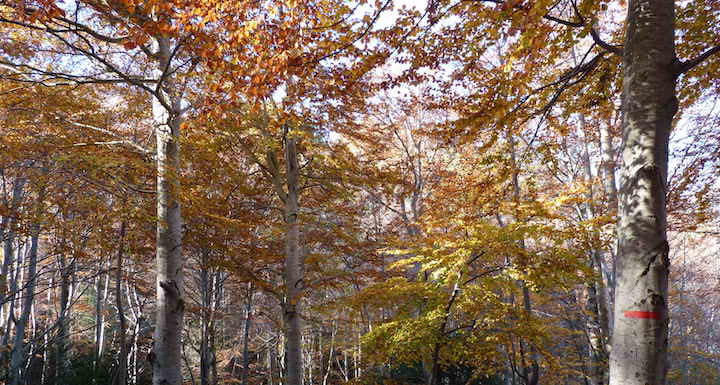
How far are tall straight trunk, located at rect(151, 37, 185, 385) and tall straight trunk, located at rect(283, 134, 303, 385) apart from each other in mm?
2743

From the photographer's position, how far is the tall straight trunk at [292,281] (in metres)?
7.12

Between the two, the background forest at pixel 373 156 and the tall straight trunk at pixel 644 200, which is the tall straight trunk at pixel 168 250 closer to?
the background forest at pixel 373 156

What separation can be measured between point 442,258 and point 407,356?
1769 millimetres

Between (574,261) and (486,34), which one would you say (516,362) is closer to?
(574,261)

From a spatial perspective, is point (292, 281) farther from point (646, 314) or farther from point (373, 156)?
point (646, 314)

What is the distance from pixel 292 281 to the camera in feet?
24.8

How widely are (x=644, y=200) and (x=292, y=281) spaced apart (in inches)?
259

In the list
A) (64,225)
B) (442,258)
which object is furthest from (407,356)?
(64,225)

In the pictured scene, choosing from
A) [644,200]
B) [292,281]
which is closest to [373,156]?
[292,281]

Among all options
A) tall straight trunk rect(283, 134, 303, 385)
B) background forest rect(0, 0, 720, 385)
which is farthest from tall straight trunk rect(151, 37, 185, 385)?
tall straight trunk rect(283, 134, 303, 385)

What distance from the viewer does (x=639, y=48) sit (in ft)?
6.83

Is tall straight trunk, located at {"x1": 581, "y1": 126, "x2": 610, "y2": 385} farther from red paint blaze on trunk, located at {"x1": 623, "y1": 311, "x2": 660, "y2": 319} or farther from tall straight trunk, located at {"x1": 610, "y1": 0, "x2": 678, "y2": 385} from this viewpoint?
red paint blaze on trunk, located at {"x1": 623, "y1": 311, "x2": 660, "y2": 319}

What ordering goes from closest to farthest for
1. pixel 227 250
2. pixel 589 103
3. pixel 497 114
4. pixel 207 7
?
pixel 207 7, pixel 497 114, pixel 589 103, pixel 227 250

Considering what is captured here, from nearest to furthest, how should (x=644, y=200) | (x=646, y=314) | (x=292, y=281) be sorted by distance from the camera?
(x=646, y=314) < (x=644, y=200) < (x=292, y=281)
